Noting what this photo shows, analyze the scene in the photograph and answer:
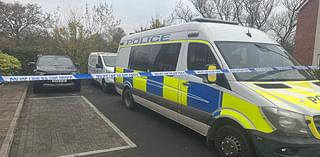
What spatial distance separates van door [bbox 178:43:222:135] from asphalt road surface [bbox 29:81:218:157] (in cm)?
37

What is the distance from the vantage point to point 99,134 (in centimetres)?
519

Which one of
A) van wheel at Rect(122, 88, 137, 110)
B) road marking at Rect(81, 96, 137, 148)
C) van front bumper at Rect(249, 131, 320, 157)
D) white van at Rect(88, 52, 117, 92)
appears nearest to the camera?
→ van front bumper at Rect(249, 131, 320, 157)

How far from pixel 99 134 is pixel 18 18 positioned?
31517 mm

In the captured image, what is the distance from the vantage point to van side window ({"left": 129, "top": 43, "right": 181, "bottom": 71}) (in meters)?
5.31

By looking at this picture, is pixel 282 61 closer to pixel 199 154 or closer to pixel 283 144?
pixel 283 144

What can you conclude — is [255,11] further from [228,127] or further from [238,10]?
[228,127]

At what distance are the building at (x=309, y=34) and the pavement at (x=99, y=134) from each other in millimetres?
17165

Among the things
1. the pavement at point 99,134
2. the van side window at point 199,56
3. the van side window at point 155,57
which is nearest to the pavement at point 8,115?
the pavement at point 99,134

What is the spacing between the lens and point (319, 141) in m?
3.09

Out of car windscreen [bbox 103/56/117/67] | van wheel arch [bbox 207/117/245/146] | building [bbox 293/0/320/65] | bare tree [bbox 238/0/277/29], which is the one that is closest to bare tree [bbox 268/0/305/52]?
bare tree [bbox 238/0/277/29]

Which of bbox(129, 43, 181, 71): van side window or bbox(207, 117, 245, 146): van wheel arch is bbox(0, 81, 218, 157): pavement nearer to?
bbox(207, 117, 245, 146): van wheel arch

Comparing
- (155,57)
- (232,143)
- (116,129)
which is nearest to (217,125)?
(232,143)

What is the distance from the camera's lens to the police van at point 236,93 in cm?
308

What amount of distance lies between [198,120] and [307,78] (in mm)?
1937
